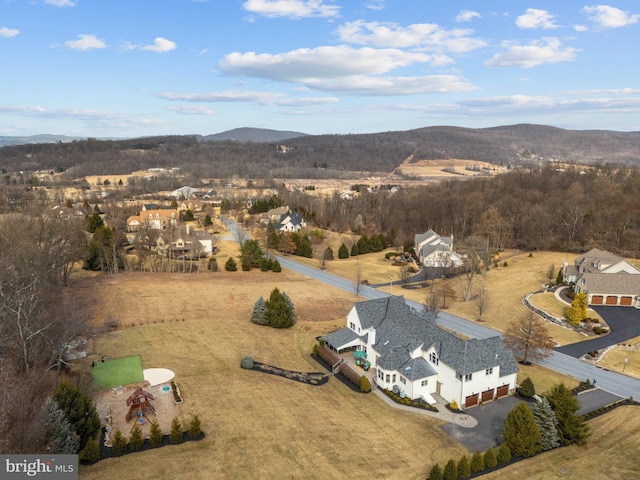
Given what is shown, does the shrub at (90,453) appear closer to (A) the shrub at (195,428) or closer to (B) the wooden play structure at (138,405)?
(B) the wooden play structure at (138,405)

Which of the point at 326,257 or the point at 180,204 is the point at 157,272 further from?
the point at 180,204

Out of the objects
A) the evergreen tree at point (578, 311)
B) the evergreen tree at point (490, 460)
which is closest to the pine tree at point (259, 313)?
the evergreen tree at point (490, 460)

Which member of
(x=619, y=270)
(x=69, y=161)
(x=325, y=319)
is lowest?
(x=325, y=319)

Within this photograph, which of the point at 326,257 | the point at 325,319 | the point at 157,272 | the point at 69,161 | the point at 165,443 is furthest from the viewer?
the point at 69,161

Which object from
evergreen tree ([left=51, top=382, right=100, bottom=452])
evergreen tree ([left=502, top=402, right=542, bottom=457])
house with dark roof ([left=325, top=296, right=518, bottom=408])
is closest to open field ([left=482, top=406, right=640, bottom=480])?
evergreen tree ([left=502, top=402, right=542, bottom=457])

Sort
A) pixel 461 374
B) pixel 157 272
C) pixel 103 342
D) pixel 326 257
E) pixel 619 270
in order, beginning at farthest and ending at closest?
pixel 326 257 → pixel 157 272 → pixel 619 270 → pixel 103 342 → pixel 461 374

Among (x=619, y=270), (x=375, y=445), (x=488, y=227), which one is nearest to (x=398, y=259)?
(x=488, y=227)

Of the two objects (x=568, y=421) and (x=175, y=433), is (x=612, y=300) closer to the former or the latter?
(x=568, y=421)
